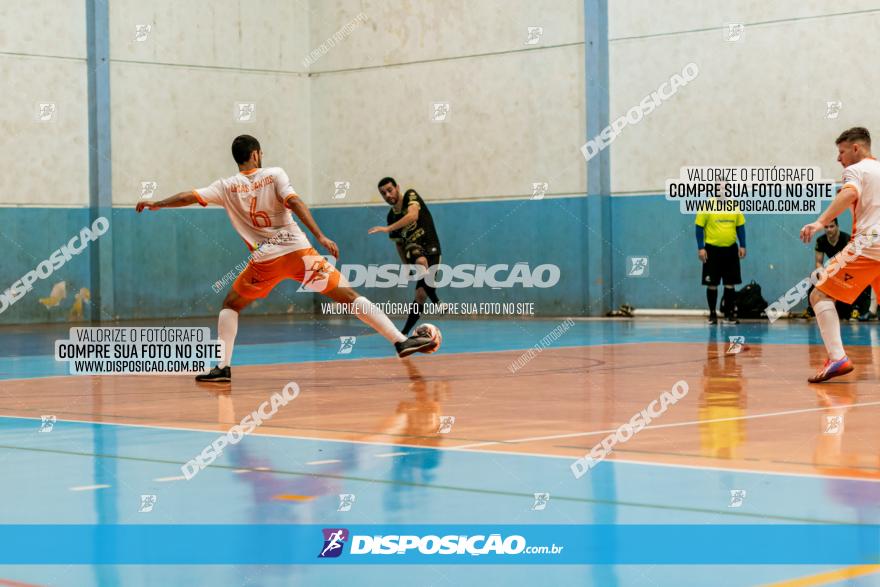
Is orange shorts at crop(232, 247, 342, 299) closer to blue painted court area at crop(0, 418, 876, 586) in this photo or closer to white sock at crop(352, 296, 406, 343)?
white sock at crop(352, 296, 406, 343)

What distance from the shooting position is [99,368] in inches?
626

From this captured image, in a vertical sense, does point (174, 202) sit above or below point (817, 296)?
above

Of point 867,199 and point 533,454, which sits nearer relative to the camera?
point 533,454

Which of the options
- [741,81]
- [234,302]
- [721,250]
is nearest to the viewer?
[234,302]

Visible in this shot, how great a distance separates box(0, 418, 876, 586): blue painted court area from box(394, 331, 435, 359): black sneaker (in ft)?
15.0

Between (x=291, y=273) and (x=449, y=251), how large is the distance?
1553 centimetres

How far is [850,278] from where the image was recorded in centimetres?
1198

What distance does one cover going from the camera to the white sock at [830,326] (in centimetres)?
1210

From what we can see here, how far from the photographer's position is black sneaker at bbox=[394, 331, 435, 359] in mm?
13289

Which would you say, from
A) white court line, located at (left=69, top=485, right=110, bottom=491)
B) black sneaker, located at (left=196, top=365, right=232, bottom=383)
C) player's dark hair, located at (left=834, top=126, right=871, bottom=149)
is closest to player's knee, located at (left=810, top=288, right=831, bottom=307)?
player's dark hair, located at (left=834, top=126, right=871, bottom=149)

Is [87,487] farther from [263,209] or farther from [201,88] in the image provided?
[201,88]

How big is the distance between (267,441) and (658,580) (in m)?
4.40

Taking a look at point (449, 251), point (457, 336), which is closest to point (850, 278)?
point (457, 336)

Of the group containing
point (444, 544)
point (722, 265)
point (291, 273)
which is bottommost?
point (444, 544)
